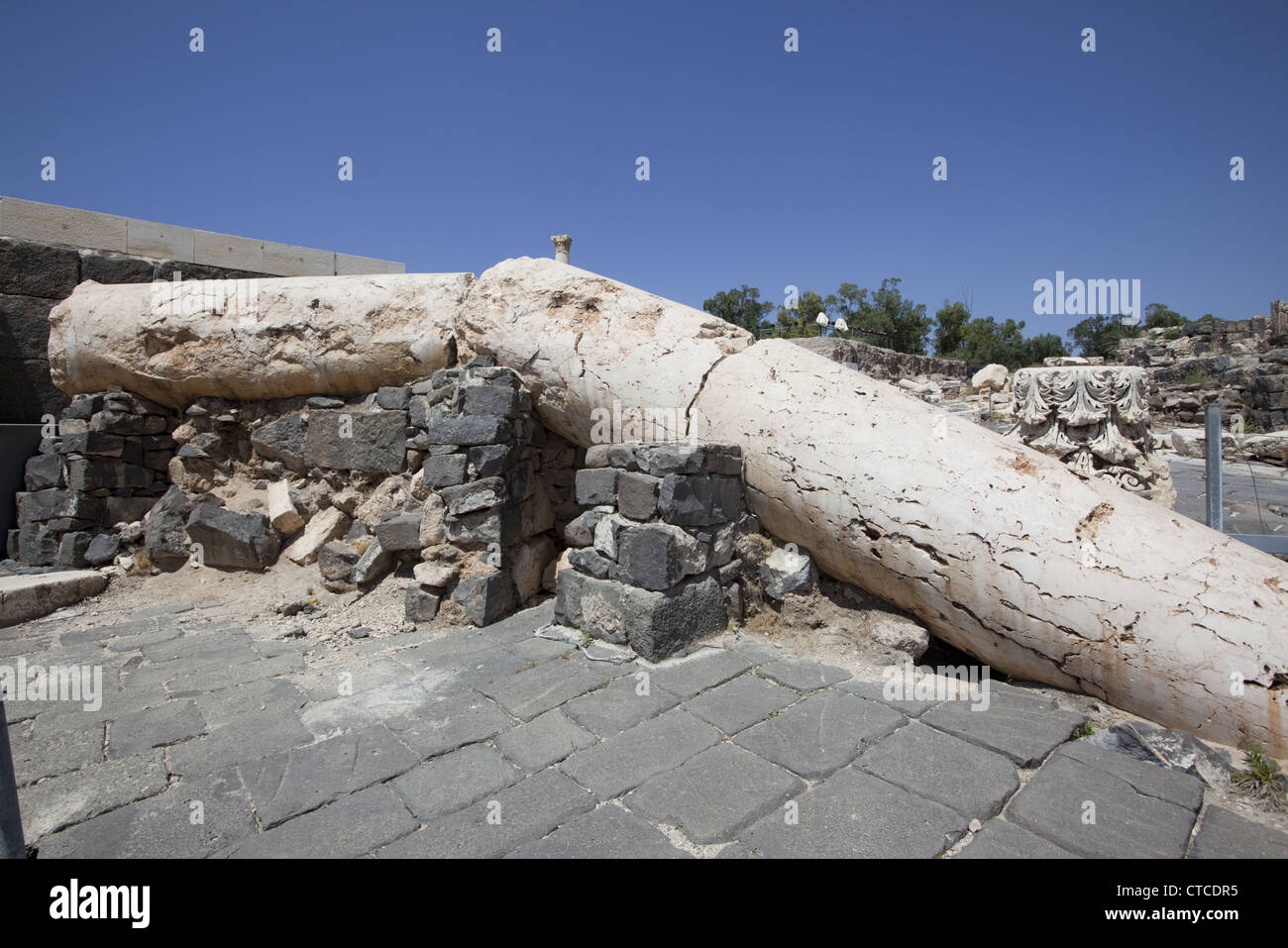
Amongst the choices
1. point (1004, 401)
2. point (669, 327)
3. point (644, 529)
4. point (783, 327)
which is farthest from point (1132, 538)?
point (783, 327)

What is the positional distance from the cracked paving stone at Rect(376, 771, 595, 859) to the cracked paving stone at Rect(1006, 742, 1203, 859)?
1.37 metres

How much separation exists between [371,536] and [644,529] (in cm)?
227

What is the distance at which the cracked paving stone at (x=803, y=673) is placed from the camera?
9.53 ft

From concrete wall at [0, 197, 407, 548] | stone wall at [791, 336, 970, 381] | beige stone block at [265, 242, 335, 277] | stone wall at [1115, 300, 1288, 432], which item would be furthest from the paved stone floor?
stone wall at [1115, 300, 1288, 432]

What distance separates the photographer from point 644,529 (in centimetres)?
329

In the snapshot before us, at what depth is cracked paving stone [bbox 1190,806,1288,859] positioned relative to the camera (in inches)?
71.7

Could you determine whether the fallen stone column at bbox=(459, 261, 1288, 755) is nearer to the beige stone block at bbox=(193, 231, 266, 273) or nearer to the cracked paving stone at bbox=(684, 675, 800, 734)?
the cracked paving stone at bbox=(684, 675, 800, 734)

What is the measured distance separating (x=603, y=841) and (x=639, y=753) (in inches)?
19.2

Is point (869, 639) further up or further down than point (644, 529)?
further down

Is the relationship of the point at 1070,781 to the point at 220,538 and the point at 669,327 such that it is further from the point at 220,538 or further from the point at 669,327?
the point at 220,538

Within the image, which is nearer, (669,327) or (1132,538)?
(1132,538)
